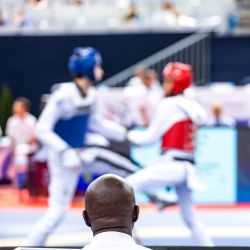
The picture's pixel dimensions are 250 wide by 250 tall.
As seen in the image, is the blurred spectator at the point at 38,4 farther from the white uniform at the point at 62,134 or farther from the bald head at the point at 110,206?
the bald head at the point at 110,206

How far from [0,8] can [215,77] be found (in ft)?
16.7

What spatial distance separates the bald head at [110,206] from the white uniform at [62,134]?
171 inches

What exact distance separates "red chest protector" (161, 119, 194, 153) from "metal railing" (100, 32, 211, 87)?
404 inches

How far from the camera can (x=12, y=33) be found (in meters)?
19.0

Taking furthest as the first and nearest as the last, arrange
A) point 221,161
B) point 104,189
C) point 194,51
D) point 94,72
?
point 194,51 → point 221,161 → point 94,72 → point 104,189

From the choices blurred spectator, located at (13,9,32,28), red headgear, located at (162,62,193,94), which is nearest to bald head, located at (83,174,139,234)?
red headgear, located at (162,62,193,94)

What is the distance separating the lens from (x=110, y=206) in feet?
10.8

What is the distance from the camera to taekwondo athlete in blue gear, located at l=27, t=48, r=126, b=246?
786cm

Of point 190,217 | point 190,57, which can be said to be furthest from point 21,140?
point 190,217

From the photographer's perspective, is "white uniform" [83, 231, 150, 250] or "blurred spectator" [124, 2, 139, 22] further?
"blurred spectator" [124, 2, 139, 22]

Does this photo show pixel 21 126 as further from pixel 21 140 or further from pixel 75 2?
pixel 75 2

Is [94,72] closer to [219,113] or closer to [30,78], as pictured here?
[219,113]

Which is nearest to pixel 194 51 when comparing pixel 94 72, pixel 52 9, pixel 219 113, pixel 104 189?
pixel 52 9

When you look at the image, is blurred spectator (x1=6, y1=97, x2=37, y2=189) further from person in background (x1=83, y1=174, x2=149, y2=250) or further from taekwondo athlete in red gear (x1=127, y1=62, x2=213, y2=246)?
person in background (x1=83, y1=174, x2=149, y2=250)
